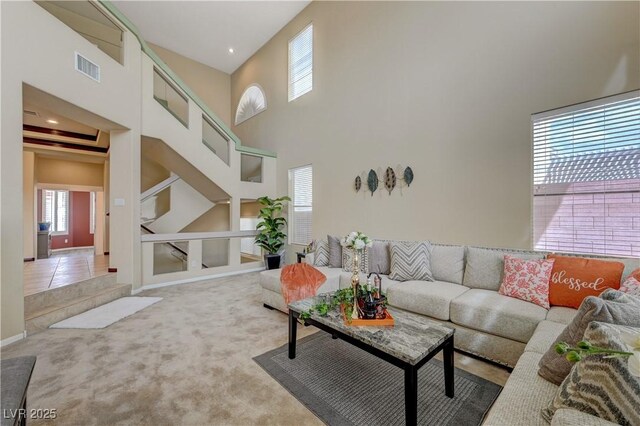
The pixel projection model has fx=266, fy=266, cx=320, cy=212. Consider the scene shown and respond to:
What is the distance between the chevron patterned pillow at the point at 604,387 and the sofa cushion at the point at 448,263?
2.09m

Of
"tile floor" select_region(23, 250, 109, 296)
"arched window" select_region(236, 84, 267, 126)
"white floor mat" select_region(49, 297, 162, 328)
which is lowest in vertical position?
"white floor mat" select_region(49, 297, 162, 328)

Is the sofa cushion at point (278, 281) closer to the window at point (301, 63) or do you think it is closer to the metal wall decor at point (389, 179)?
the metal wall decor at point (389, 179)

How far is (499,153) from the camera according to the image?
3.09 m

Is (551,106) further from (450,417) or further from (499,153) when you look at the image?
(450,417)

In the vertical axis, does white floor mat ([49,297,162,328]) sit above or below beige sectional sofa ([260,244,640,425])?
below

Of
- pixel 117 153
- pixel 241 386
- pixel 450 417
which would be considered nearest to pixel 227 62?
pixel 117 153

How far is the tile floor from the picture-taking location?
3.49 metres

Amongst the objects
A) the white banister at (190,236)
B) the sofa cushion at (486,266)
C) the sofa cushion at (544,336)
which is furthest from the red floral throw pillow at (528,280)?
the white banister at (190,236)

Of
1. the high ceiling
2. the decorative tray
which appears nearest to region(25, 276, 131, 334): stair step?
the decorative tray

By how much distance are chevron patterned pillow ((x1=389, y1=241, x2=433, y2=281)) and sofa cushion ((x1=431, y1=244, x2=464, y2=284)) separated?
69 mm

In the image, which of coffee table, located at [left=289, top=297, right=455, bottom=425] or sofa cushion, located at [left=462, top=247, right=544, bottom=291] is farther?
sofa cushion, located at [left=462, top=247, right=544, bottom=291]

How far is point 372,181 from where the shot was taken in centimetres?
436

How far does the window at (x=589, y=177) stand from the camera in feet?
7.80

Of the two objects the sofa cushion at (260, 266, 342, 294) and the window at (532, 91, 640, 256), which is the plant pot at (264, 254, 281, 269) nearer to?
the sofa cushion at (260, 266, 342, 294)
